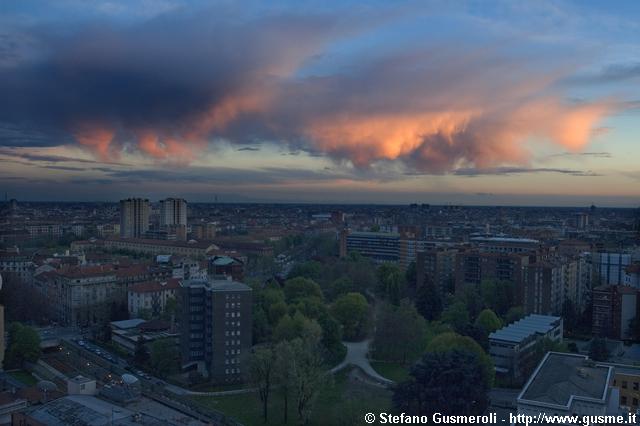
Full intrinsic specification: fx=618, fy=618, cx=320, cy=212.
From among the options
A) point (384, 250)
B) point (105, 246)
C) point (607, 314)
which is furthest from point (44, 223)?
point (607, 314)

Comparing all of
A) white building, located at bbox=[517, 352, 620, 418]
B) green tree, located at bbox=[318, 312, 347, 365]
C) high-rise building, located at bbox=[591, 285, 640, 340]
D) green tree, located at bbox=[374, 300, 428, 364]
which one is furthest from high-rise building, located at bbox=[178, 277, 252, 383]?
high-rise building, located at bbox=[591, 285, 640, 340]

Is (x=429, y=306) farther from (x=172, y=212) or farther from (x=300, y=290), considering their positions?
(x=172, y=212)

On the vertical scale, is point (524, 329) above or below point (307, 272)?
below

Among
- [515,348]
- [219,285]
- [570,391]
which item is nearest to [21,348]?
[219,285]

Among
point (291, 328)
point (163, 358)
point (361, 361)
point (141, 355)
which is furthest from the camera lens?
point (361, 361)

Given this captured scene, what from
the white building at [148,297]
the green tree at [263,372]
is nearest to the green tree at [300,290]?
the white building at [148,297]

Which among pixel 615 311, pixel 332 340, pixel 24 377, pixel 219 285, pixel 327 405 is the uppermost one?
pixel 219 285

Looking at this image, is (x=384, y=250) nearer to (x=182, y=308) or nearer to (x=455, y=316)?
(x=455, y=316)

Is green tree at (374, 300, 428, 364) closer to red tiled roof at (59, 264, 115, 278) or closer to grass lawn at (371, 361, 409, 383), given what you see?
grass lawn at (371, 361, 409, 383)
